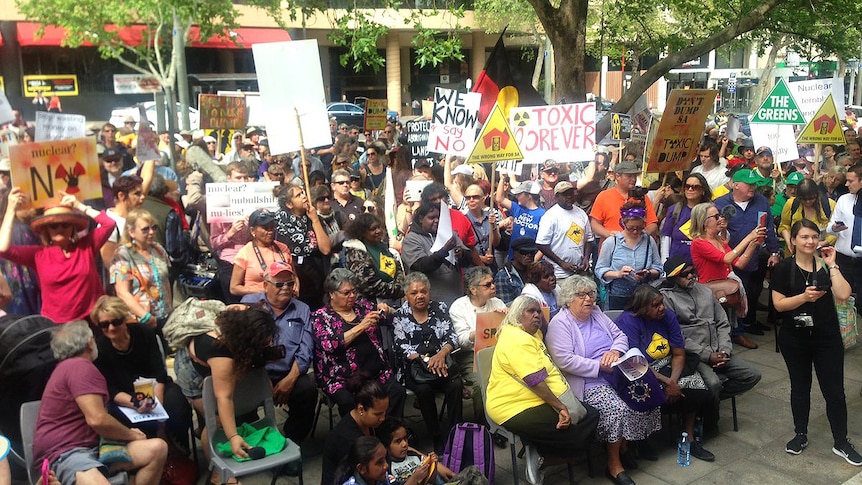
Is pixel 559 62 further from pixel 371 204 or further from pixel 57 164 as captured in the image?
pixel 57 164

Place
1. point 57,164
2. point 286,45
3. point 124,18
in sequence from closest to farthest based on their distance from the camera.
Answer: point 57,164 < point 286,45 < point 124,18

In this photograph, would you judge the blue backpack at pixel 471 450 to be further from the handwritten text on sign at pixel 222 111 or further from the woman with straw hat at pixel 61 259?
the handwritten text on sign at pixel 222 111

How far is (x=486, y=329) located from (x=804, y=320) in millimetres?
2298

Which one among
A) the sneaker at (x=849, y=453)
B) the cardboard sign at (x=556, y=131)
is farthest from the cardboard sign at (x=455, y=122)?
the sneaker at (x=849, y=453)

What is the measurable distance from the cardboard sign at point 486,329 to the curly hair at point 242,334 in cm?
170

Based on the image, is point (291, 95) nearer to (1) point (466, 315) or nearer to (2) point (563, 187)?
(2) point (563, 187)

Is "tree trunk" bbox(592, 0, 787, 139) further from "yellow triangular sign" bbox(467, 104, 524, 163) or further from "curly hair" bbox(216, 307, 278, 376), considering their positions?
"curly hair" bbox(216, 307, 278, 376)

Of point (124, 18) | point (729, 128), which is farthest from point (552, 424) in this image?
point (124, 18)

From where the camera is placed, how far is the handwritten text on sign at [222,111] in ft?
41.9

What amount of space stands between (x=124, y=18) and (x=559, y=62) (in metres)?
17.0

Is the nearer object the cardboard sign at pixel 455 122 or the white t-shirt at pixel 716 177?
the cardboard sign at pixel 455 122

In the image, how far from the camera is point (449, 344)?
20.9ft

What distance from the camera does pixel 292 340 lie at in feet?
20.3

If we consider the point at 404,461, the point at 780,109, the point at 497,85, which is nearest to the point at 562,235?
the point at 404,461
